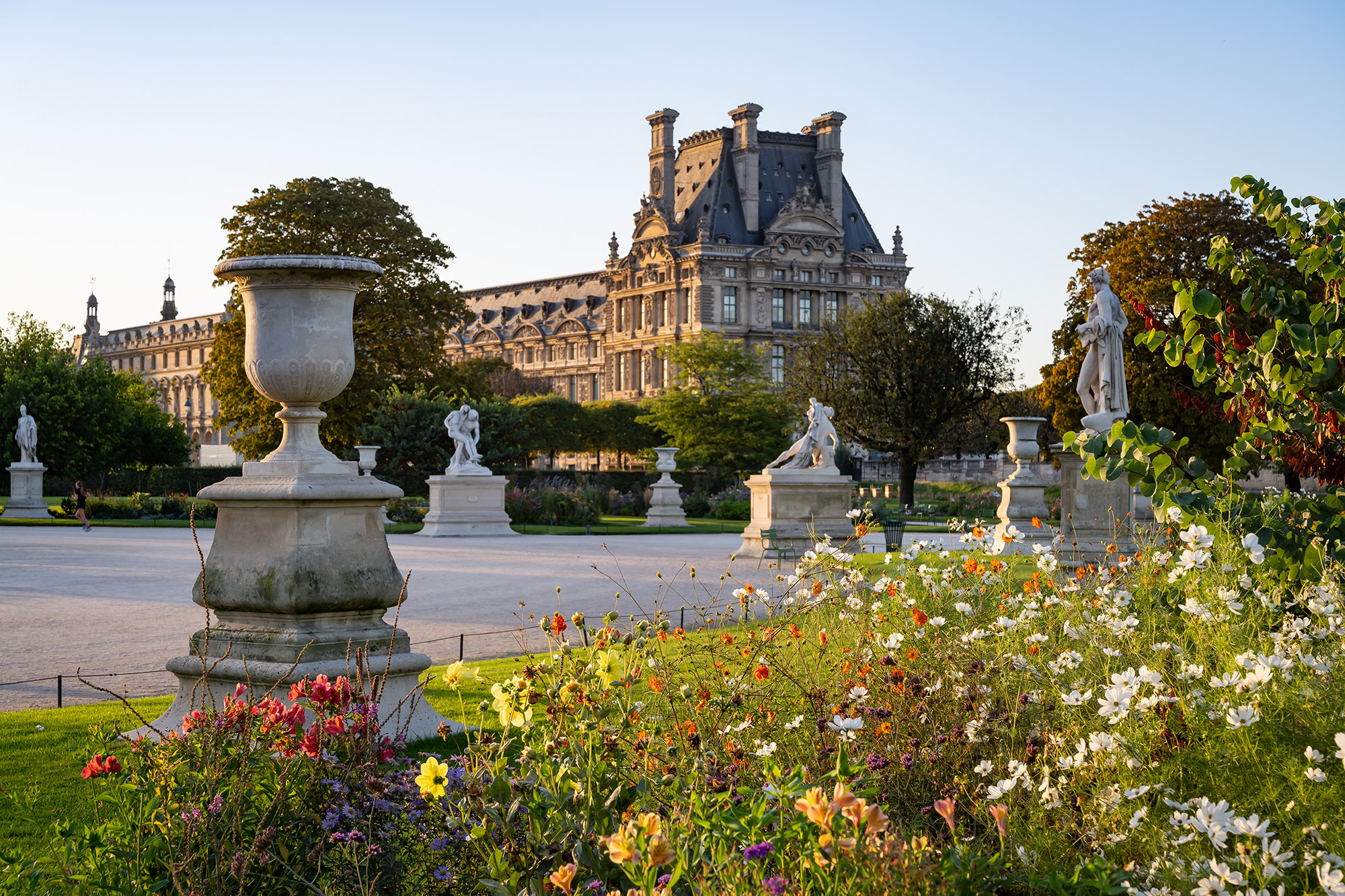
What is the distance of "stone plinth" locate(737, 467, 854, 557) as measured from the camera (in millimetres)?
18531

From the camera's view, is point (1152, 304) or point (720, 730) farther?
point (1152, 304)

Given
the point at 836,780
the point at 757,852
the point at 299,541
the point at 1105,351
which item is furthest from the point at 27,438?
the point at 757,852

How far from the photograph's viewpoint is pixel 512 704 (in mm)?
3572

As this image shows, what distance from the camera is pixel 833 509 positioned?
19.0m

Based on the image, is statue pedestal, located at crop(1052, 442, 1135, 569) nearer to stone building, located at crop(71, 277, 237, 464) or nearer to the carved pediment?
the carved pediment

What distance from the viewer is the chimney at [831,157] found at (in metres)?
81.6

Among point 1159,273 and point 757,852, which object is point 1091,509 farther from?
point 1159,273

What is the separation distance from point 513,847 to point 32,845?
→ 217cm

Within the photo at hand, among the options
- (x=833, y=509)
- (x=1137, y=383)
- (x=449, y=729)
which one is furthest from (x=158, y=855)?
(x=1137, y=383)

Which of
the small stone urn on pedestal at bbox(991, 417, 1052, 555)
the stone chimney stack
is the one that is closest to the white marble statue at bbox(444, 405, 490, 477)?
the small stone urn on pedestal at bbox(991, 417, 1052, 555)

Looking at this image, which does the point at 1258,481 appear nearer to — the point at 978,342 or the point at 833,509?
the point at 978,342

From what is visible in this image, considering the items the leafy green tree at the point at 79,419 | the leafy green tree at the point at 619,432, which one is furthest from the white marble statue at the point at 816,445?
the leafy green tree at the point at 619,432

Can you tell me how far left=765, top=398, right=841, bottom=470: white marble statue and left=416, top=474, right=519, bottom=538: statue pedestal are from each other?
899 cm

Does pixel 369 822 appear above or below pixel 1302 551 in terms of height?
below
